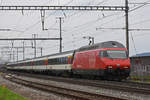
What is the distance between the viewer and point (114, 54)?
2400cm

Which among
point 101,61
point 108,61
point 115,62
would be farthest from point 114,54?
point 101,61

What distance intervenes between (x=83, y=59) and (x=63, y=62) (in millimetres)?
8678

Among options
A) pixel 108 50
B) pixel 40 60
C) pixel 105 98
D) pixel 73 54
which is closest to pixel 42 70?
pixel 40 60

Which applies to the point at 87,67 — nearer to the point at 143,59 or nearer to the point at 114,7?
the point at 114,7

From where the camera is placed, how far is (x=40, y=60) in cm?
5144

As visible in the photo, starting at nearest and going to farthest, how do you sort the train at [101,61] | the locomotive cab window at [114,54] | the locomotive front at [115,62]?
the locomotive front at [115,62] < the train at [101,61] < the locomotive cab window at [114,54]

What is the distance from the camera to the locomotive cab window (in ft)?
77.9

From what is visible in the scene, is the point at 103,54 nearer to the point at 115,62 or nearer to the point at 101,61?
the point at 101,61

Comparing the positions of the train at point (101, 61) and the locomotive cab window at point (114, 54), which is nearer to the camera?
the train at point (101, 61)

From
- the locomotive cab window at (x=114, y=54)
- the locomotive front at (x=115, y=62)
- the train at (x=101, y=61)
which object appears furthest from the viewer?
the locomotive cab window at (x=114, y=54)

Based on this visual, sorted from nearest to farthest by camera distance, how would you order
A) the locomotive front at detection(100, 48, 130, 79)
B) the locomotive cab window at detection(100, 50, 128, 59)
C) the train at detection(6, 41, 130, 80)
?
the locomotive front at detection(100, 48, 130, 79) < the train at detection(6, 41, 130, 80) < the locomotive cab window at detection(100, 50, 128, 59)

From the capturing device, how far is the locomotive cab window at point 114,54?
2374 cm

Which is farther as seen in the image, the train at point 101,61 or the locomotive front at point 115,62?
the train at point 101,61

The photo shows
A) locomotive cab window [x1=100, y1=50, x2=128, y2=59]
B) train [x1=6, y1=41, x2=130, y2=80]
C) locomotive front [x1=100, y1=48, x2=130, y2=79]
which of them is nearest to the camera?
locomotive front [x1=100, y1=48, x2=130, y2=79]
